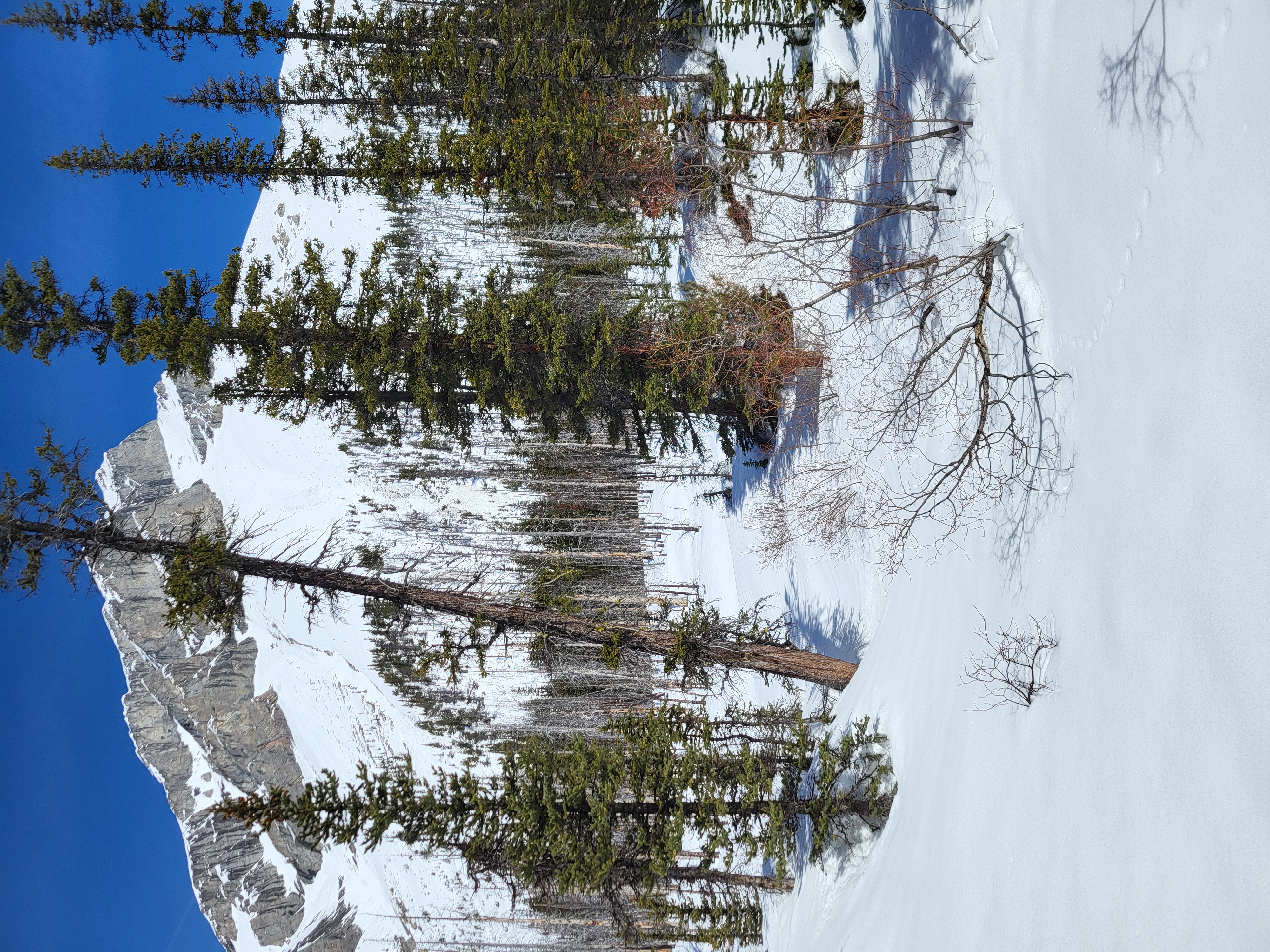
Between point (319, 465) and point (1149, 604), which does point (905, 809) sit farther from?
point (319, 465)

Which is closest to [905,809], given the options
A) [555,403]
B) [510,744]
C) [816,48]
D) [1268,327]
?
[1268,327]

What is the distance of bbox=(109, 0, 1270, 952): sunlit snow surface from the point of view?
4.39 m

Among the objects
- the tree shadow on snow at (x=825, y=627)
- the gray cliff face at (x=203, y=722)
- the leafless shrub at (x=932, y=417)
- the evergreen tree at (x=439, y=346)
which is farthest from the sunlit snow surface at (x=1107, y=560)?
the gray cliff face at (x=203, y=722)

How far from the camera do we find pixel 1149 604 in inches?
202

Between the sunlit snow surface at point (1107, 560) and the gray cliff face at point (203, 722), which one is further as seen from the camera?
the gray cliff face at point (203, 722)

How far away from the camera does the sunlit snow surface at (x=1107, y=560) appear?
4395 millimetres

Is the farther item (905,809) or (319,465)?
(319,465)

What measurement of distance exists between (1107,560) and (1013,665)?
1622 millimetres

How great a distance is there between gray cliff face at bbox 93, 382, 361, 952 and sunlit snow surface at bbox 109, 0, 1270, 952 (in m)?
19.1

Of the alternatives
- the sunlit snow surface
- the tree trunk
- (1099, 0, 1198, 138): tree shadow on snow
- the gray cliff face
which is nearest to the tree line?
the tree trunk

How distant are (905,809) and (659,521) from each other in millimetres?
10480

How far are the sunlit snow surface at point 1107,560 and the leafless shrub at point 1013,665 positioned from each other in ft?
0.42

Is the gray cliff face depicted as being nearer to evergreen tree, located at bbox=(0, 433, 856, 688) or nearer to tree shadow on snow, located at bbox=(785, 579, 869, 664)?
evergreen tree, located at bbox=(0, 433, 856, 688)

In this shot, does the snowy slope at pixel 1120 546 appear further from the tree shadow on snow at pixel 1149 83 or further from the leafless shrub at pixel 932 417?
the leafless shrub at pixel 932 417
